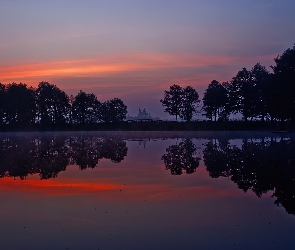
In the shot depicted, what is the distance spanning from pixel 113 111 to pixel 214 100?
3637cm

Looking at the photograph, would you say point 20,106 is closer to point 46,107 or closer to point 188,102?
point 46,107

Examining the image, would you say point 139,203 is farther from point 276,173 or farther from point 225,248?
point 276,173

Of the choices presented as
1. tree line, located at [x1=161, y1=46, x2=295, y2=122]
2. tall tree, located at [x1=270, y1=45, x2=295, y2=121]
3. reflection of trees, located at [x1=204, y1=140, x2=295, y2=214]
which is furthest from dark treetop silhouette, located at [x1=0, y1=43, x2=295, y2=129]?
reflection of trees, located at [x1=204, y1=140, x2=295, y2=214]

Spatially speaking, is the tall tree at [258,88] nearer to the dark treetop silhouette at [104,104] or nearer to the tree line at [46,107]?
the dark treetop silhouette at [104,104]

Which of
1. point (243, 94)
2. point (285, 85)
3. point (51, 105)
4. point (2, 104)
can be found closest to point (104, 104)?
point (51, 105)

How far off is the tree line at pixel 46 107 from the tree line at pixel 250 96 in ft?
67.7

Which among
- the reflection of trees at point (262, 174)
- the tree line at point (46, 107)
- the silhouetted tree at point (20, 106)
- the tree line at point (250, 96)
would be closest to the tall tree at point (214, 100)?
the tree line at point (250, 96)

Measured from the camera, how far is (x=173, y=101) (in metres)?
125

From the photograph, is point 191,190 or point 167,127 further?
point 167,127

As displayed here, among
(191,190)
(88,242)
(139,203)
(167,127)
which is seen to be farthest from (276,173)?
(167,127)

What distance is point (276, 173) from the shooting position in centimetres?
2031

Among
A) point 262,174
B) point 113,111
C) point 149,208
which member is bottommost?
point 149,208

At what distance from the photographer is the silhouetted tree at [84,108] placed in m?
130

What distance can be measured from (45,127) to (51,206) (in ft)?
373
